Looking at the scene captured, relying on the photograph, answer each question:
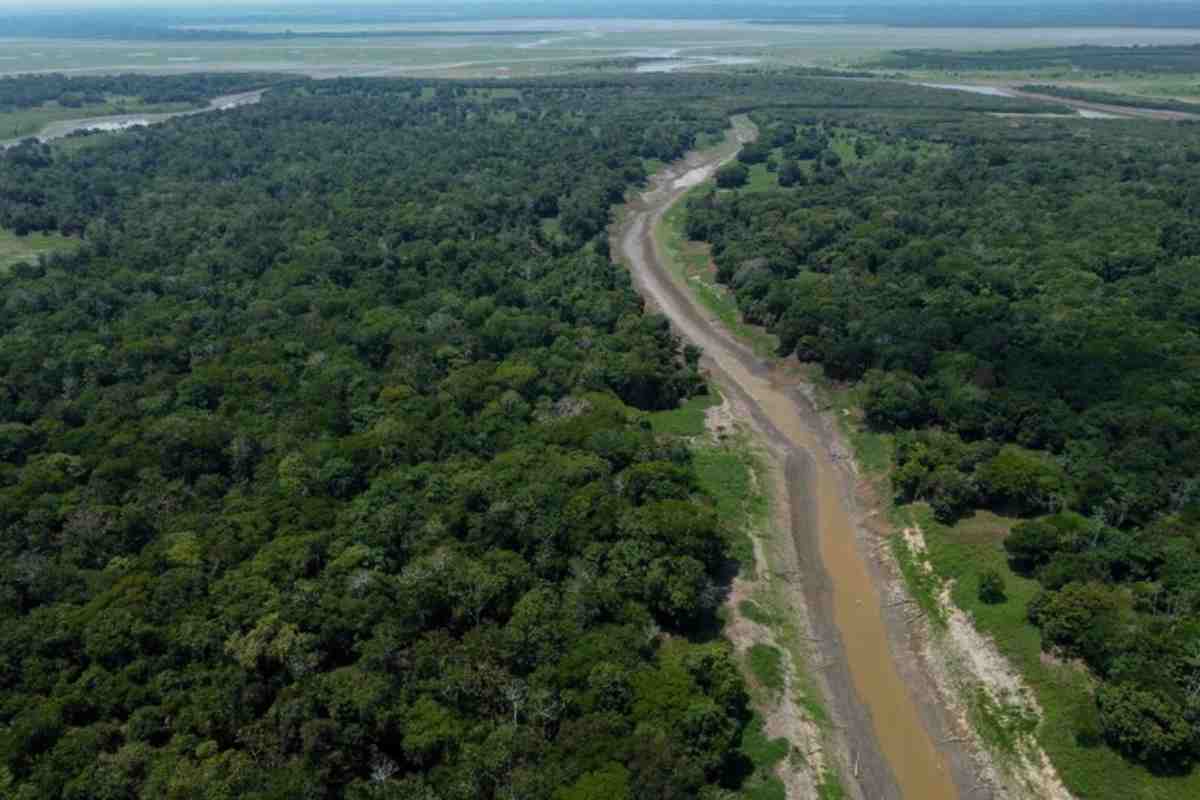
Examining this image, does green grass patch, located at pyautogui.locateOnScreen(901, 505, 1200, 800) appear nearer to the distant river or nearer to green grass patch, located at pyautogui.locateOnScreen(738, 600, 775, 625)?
green grass patch, located at pyautogui.locateOnScreen(738, 600, 775, 625)

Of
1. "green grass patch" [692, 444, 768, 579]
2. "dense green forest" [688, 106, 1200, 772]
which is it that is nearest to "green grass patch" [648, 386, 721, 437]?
"green grass patch" [692, 444, 768, 579]

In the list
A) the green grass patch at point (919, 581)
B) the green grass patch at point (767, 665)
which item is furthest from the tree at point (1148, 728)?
the green grass patch at point (767, 665)

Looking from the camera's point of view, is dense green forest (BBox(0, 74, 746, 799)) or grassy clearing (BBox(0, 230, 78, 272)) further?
grassy clearing (BBox(0, 230, 78, 272))

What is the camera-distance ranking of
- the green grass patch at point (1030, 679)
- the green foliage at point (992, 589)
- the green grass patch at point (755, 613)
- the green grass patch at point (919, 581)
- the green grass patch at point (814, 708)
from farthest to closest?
the green grass patch at point (919, 581)
the green grass patch at point (755, 613)
the green foliage at point (992, 589)
the green grass patch at point (814, 708)
the green grass patch at point (1030, 679)

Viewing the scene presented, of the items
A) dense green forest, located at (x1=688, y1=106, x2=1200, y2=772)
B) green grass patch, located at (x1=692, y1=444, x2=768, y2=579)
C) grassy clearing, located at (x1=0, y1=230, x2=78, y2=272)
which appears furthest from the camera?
grassy clearing, located at (x1=0, y1=230, x2=78, y2=272)

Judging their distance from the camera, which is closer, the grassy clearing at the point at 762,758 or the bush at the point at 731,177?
the grassy clearing at the point at 762,758

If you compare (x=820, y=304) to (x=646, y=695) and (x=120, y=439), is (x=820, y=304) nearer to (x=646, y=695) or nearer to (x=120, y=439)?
(x=646, y=695)

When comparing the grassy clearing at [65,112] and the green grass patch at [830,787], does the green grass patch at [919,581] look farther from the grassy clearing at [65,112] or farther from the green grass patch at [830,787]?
the grassy clearing at [65,112]
